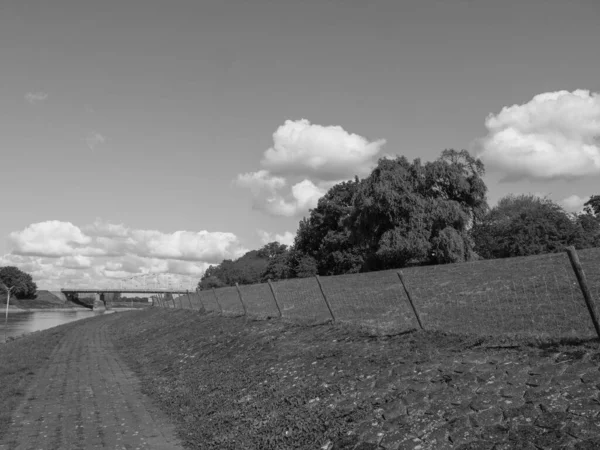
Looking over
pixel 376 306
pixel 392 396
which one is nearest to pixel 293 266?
pixel 376 306

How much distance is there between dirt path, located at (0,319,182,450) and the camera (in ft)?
27.2

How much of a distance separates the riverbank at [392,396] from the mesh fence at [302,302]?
2.70 metres

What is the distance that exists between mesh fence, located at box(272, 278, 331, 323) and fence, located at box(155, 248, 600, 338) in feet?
0.12

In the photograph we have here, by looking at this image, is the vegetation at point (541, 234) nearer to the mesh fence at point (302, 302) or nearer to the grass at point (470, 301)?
the grass at point (470, 301)

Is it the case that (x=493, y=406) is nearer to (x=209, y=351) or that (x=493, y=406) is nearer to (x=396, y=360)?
(x=396, y=360)

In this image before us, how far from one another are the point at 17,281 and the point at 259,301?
159m

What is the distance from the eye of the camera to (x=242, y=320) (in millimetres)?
19969

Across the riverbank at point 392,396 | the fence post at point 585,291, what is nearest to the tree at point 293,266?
the riverbank at point 392,396

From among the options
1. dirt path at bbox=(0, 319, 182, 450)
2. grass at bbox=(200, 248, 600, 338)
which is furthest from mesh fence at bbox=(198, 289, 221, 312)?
dirt path at bbox=(0, 319, 182, 450)

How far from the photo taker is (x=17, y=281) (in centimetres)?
15662

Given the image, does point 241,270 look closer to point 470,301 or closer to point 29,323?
point 29,323

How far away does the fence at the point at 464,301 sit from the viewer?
34.8 ft

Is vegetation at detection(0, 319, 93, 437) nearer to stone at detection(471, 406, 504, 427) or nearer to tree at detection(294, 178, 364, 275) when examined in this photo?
stone at detection(471, 406, 504, 427)

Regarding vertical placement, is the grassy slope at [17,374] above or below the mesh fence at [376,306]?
below
